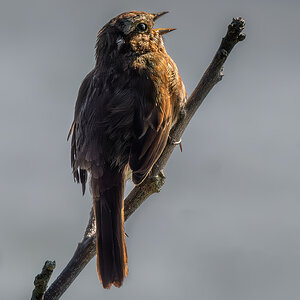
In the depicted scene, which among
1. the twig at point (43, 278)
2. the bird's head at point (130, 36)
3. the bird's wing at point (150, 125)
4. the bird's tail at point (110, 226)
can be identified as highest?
the bird's head at point (130, 36)

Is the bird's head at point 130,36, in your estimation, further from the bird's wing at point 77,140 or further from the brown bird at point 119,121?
the bird's wing at point 77,140

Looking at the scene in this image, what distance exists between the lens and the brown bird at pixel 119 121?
384cm

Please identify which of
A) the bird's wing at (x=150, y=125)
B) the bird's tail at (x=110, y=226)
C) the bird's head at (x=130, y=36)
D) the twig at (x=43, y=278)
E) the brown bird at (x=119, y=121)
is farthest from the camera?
the bird's head at (x=130, y=36)

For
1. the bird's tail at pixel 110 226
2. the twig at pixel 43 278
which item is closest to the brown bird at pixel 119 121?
the bird's tail at pixel 110 226

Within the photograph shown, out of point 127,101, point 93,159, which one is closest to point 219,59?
point 127,101

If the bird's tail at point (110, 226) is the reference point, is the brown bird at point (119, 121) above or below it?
above

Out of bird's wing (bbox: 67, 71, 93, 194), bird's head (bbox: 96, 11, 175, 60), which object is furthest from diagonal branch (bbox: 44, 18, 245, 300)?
bird's head (bbox: 96, 11, 175, 60)

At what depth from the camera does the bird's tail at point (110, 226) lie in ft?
12.1

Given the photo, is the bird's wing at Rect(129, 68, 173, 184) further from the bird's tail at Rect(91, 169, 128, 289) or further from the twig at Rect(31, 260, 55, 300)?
the twig at Rect(31, 260, 55, 300)

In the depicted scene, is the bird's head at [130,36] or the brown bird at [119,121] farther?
the bird's head at [130,36]

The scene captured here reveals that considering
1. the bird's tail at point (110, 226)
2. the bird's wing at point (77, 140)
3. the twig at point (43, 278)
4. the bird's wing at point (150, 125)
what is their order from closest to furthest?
1. the twig at point (43, 278)
2. the bird's tail at point (110, 226)
3. the bird's wing at point (150, 125)
4. the bird's wing at point (77, 140)

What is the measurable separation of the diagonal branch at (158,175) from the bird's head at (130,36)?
0.85 meters

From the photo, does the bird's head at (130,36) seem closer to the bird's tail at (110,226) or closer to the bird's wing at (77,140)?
the bird's wing at (77,140)

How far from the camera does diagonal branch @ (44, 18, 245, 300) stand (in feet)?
9.95
